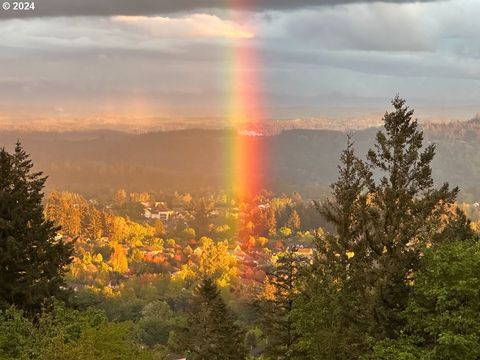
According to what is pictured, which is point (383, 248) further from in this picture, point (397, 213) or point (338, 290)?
point (338, 290)

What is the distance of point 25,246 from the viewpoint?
34.3m

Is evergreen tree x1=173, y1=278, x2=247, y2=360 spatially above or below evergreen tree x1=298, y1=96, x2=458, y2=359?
below

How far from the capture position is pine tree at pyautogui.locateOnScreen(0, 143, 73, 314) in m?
32.8

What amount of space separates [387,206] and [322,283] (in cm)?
591

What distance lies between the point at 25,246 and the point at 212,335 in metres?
20.8

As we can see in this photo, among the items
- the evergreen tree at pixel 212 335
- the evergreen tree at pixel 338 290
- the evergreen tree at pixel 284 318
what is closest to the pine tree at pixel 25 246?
the evergreen tree at pixel 338 290

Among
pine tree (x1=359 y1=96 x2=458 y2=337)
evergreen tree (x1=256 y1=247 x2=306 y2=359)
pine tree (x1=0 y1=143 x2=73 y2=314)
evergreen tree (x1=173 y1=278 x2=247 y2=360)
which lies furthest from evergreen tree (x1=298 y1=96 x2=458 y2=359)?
evergreen tree (x1=173 y1=278 x2=247 y2=360)

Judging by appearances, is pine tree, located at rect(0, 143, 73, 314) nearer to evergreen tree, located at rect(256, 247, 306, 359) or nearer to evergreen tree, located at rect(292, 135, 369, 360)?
evergreen tree, located at rect(292, 135, 369, 360)

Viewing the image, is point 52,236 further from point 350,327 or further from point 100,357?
point 350,327

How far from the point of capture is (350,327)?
101 feet

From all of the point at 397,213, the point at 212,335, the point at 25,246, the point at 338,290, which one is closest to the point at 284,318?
the point at 338,290

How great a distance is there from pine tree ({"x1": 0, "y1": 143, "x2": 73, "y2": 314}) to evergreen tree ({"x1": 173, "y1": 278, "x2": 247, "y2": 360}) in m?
17.2

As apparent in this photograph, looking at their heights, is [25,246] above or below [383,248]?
below

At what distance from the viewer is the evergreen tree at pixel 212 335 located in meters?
49.8
